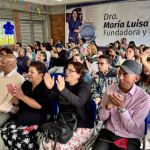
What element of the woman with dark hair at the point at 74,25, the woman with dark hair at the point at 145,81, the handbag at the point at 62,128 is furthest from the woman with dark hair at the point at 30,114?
the woman with dark hair at the point at 74,25

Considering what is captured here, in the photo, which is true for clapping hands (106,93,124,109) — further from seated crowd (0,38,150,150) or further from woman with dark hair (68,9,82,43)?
A: woman with dark hair (68,9,82,43)

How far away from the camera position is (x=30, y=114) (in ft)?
8.37

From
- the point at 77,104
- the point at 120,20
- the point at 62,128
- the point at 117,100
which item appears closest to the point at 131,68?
the point at 117,100

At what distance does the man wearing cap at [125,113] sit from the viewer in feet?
6.41

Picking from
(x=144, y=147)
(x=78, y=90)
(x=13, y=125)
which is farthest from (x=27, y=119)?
(x=144, y=147)

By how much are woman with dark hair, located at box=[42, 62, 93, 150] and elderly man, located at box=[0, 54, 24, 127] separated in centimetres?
62

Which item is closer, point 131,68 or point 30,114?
point 131,68

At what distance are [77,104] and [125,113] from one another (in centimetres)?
42

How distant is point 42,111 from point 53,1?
7973 millimetres

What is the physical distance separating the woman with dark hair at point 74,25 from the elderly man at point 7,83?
8011mm

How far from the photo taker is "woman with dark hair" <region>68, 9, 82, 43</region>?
10578 mm

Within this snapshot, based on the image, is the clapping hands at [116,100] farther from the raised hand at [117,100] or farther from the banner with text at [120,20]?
the banner with text at [120,20]

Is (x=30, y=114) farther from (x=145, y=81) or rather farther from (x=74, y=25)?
(x=74, y=25)

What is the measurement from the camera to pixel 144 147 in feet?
6.81
